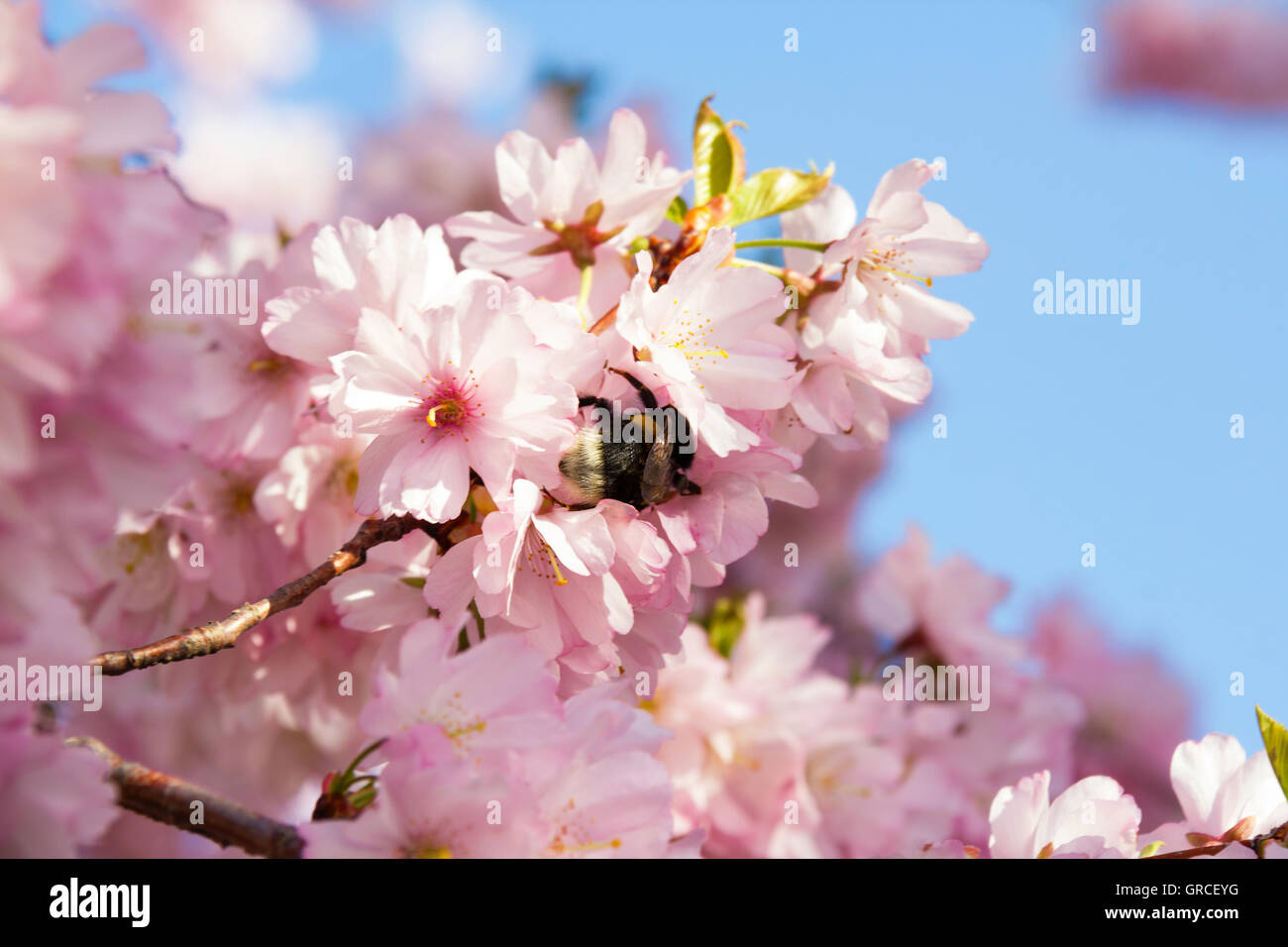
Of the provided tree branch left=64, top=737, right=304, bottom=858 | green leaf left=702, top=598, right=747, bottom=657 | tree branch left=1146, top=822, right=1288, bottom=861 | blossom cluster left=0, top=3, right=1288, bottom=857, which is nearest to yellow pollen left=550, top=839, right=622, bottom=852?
blossom cluster left=0, top=3, right=1288, bottom=857

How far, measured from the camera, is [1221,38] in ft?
16.2

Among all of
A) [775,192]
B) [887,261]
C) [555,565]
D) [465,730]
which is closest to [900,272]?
[887,261]

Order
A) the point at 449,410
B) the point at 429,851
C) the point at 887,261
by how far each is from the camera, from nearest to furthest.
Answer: the point at 429,851 < the point at 449,410 < the point at 887,261

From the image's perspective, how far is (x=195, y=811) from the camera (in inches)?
28.0

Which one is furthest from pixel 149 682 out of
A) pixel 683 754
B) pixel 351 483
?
pixel 683 754

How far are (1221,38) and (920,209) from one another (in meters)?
5.25

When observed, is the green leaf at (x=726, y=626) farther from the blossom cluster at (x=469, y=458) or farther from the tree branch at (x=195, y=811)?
the tree branch at (x=195, y=811)

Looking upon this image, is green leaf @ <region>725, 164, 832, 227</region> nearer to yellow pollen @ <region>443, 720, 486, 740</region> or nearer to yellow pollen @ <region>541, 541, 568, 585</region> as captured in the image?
yellow pollen @ <region>541, 541, 568, 585</region>

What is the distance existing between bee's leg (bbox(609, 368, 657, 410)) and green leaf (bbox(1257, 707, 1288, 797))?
0.52m

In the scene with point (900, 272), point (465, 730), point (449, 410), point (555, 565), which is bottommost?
point (465, 730)

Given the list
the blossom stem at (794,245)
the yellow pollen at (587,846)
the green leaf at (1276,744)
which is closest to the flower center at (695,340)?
the blossom stem at (794,245)

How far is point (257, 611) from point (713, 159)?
0.57m

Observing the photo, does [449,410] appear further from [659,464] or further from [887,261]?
[887,261]
